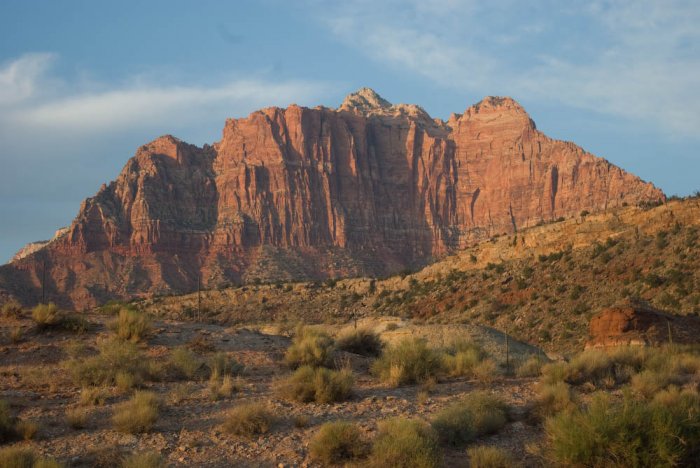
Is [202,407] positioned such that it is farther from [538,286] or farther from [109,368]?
[538,286]

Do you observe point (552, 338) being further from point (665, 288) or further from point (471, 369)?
point (471, 369)

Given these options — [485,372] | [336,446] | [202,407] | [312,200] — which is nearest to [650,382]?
[485,372]

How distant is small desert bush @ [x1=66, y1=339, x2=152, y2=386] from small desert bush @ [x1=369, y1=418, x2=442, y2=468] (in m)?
6.75

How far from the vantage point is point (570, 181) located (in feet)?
539

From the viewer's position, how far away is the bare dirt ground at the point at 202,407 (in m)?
10.8

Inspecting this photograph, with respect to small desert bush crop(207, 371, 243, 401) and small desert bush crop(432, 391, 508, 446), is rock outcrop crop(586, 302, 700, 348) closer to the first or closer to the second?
small desert bush crop(432, 391, 508, 446)

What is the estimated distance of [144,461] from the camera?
951 centimetres

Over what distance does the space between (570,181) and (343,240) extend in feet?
177

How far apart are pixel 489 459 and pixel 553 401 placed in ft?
11.3

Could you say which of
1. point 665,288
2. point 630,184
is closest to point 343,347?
point 665,288

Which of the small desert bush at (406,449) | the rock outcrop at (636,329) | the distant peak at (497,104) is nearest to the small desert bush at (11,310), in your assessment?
the small desert bush at (406,449)

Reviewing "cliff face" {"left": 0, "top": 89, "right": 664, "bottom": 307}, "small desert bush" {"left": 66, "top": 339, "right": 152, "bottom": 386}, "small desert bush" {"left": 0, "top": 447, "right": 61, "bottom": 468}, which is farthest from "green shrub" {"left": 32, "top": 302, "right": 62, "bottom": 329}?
"cliff face" {"left": 0, "top": 89, "right": 664, "bottom": 307}

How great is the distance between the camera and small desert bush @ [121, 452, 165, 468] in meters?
9.45

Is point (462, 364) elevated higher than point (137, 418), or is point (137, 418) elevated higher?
point (137, 418)
